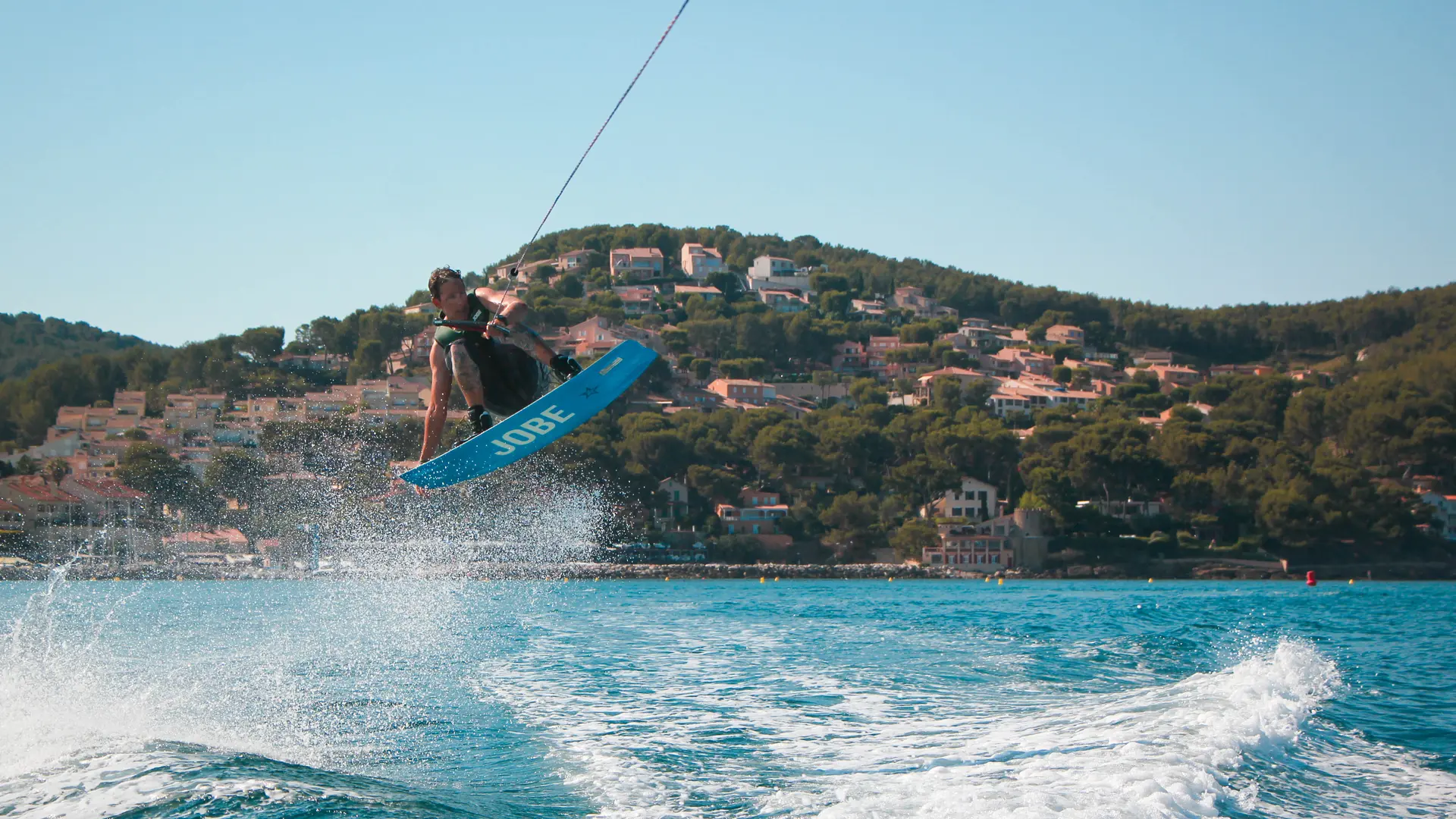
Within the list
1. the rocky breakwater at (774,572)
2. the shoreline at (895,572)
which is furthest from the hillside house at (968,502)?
the rocky breakwater at (774,572)

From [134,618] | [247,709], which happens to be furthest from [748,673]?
[134,618]

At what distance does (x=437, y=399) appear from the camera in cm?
879

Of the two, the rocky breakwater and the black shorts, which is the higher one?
the black shorts

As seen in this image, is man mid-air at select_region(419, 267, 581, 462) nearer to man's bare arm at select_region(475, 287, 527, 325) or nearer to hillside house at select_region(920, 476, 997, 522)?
man's bare arm at select_region(475, 287, 527, 325)

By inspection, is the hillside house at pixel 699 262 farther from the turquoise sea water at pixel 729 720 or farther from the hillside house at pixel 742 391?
the turquoise sea water at pixel 729 720

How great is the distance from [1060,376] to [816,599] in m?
79.3

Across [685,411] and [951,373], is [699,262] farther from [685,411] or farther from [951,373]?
[685,411]

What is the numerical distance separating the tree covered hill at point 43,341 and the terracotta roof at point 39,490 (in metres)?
66.3

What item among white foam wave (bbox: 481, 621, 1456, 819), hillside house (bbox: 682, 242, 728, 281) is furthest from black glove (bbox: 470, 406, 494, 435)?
hillside house (bbox: 682, 242, 728, 281)

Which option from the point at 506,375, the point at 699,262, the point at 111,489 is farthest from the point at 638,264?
the point at 506,375

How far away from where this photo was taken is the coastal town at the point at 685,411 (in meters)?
62.1

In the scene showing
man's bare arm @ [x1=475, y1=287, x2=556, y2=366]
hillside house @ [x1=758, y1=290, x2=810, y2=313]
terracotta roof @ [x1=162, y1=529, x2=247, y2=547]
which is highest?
hillside house @ [x1=758, y1=290, x2=810, y2=313]

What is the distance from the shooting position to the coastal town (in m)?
62.1

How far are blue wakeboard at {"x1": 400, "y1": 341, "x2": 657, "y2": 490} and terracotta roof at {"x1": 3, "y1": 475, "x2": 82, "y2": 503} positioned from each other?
60806mm
